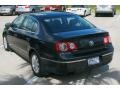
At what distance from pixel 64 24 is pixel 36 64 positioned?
1.22 m

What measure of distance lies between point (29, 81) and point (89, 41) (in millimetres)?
1706

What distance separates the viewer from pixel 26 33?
782 centimetres

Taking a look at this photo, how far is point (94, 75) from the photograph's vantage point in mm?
7379

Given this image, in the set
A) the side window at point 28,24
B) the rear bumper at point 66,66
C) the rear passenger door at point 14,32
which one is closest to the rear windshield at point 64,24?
the side window at point 28,24

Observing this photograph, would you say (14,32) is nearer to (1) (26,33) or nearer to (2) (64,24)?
(1) (26,33)

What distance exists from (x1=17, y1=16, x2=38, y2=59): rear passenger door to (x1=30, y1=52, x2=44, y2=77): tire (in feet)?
1.14

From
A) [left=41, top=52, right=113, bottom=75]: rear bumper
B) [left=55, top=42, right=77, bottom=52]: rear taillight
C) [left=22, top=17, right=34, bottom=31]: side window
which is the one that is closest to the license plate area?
[left=41, top=52, right=113, bottom=75]: rear bumper

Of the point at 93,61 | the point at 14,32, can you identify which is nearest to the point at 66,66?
the point at 93,61

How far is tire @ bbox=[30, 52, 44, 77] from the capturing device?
23.3 ft

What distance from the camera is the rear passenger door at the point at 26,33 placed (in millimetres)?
7516

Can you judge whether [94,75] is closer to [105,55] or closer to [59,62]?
[105,55]

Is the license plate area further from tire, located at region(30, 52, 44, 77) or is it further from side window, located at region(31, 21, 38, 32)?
side window, located at region(31, 21, 38, 32)

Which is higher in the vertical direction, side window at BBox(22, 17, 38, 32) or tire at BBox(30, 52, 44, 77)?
side window at BBox(22, 17, 38, 32)

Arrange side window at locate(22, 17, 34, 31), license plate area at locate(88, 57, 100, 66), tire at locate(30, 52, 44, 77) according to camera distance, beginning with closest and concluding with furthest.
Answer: license plate area at locate(88, 57, 100, 66) → tire at locate(30, 52, 44, 77) → side window at locate(22, 17, 34, 31)
